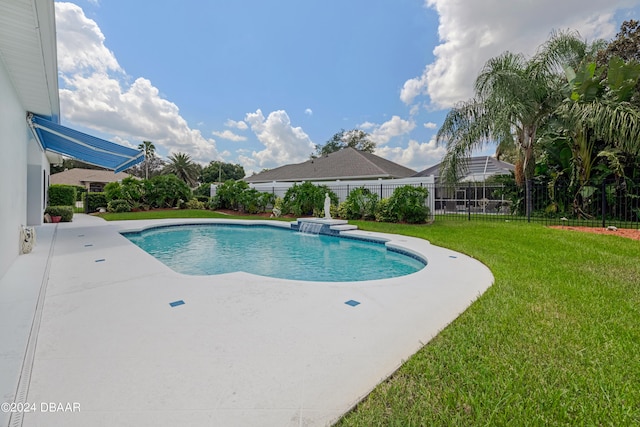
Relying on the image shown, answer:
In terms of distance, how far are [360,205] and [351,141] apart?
26.4 metres

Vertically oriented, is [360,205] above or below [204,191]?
below

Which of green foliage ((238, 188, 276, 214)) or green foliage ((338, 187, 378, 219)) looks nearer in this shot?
green foliage ((338, 187, 378, 219))

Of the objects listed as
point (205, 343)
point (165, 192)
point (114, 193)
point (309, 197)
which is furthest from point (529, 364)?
point (114, 193)

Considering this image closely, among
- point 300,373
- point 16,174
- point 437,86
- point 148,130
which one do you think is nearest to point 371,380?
point 300,373

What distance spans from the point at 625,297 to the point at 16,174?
11.7 metres

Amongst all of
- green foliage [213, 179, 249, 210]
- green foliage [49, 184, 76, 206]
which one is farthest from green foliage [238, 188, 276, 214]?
green foliage [49, 184, 76, 206]

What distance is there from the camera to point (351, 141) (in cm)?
4053

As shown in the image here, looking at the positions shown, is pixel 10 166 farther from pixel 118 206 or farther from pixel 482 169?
pixel 482 169

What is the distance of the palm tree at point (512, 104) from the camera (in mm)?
12930

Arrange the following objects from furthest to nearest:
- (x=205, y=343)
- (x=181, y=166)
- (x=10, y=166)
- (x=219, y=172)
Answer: (x=219, y=172) < (x=181, y=166) < (x=10, y=166) < (x=205, y=343)

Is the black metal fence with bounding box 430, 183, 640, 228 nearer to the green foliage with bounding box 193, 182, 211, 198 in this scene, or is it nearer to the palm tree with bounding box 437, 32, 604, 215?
the palm tree with bounding box 437, 32, 604, 215

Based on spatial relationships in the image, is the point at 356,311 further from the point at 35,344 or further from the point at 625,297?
the point at 625,297

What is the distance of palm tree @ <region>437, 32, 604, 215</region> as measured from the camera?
42.4 feet

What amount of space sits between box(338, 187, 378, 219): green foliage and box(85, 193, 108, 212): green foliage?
1893 centimetres
